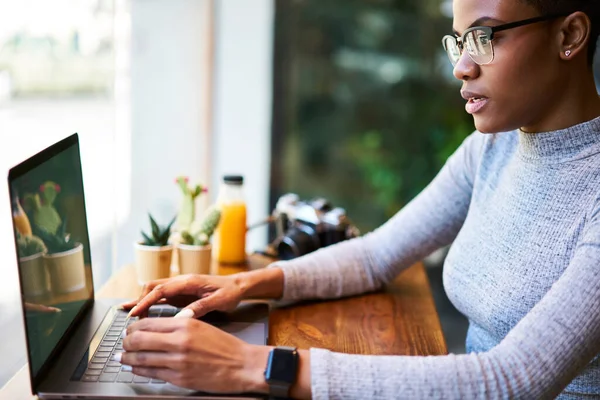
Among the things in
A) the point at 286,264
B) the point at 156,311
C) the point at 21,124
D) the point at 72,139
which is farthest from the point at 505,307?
the point at 21,124

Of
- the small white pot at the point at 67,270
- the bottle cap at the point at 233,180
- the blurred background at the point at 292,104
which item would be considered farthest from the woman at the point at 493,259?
the blurred background at the point at 292,104

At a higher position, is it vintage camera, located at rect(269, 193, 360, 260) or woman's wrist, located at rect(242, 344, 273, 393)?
woman's wrist, located at rect(242, 344, 273, 393)

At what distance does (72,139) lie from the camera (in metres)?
1.21

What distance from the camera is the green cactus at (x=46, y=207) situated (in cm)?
96

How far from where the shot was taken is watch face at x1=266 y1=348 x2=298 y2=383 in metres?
0.94

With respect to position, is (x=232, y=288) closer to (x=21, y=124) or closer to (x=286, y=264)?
(x=286, y=264)

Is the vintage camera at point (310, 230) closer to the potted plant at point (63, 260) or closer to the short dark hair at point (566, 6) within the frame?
the potted plant at point (63, 260)

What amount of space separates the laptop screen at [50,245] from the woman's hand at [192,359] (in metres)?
0.13

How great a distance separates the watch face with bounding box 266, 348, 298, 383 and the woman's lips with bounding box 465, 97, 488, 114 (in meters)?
0.52

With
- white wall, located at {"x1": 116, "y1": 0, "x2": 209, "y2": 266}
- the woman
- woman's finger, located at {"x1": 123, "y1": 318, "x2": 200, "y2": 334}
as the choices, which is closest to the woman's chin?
the woman

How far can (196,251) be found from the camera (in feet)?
4.96

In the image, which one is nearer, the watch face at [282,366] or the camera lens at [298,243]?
the watch face at [282,366]

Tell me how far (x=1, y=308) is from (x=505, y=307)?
969mm

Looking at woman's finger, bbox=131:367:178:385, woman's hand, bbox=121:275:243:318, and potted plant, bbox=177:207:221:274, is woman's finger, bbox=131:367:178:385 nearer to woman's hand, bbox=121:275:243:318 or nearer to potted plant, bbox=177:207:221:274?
woman's hand, bbox=121:275:243:318
